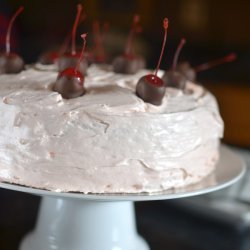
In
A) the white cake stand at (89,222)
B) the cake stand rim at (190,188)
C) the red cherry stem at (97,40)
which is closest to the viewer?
the cake stand rim at (190,188)

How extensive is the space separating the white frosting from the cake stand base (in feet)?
0.52

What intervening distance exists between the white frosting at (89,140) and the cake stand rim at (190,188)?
0.02 metres

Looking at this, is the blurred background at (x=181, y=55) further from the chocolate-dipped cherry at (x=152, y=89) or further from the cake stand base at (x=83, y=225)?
the chocolate-dipped cherry at (x=152, y=89)

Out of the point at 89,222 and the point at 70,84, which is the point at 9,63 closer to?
the point at 70,84

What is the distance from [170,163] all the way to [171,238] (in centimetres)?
46

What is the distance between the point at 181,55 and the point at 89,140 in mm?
1516

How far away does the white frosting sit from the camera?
1.13 metres

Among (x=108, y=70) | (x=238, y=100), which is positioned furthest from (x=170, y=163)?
(x=238, y=100)

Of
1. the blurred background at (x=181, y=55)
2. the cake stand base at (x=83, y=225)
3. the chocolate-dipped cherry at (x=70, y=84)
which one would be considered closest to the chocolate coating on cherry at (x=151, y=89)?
the chocolate-dipped cherry at (x=70, y=84)

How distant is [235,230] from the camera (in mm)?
1665

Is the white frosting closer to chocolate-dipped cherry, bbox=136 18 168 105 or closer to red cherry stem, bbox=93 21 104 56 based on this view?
chocolate-dipped cherry, bbox=136 18 168 105

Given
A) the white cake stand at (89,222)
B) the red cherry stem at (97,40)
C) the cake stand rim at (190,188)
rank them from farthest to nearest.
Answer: the red cherry stem at (97,40)
the white cake stand at (89,222)
the cake stand rim at (190,188)

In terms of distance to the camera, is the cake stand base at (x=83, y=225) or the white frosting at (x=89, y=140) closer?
the white frosting at (x=89, y=140)

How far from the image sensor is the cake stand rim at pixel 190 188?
1123 millimetres
